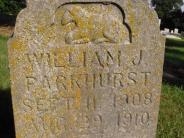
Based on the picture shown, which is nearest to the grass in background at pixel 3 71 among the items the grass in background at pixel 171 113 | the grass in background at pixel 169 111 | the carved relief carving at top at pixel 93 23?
the grass in background at pixel 169 111

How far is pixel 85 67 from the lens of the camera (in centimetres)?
359

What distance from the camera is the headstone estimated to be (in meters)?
3.43

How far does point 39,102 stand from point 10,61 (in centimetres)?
48

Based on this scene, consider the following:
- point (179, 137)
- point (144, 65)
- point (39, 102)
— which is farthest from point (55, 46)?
point (179, 137)

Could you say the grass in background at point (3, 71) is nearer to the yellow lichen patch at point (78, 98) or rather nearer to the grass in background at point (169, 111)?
the grass in background at point (169, 111)

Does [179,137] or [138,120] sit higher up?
[138,120]

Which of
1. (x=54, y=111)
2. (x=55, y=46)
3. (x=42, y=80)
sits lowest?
(x=54, y=111)

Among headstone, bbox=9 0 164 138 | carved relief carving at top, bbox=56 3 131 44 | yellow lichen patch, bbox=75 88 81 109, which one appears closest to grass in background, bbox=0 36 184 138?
headstone, bbox=9 0 164 138

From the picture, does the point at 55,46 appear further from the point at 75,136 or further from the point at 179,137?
the point at 179,137

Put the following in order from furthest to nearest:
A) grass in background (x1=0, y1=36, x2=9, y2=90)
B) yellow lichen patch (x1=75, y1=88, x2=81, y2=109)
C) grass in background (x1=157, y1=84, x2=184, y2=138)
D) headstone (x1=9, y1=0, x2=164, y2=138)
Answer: grass in background (x1=0, y1=36, x2=9, y2=90) → grass in background (x1=157, y1=84, x2=184, y2=138) → yellow lichen patch (x1=75, y1=88, x2=81, y2=109) → headstone (x1=9, y1=0, x2=164, y2=138)

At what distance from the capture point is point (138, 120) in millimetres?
3938

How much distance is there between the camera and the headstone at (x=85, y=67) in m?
3.43

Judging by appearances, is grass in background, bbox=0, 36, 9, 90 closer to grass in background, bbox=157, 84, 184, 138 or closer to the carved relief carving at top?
grass in background, bbox=157, 84, 184, 138

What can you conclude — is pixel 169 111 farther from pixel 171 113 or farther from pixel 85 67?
pixel 85 67
